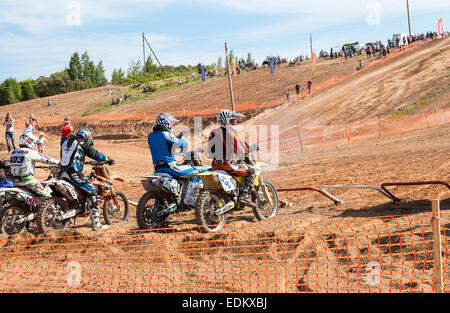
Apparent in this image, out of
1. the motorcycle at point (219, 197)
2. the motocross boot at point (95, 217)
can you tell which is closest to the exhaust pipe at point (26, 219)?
the motocross boot at point (95, 217)

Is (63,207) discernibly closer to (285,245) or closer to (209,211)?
(209,211)

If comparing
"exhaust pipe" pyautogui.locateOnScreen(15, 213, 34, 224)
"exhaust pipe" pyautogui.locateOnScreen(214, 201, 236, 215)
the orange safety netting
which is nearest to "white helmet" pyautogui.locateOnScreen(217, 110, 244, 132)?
"exhaust pipe" pyautogui.locateOnScreen(214, 201, 236, 215)

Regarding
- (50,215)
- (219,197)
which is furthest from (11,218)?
(219,197)

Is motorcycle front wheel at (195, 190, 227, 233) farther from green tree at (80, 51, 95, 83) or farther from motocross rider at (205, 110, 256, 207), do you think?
green tree at (80, 51, 95, 83)

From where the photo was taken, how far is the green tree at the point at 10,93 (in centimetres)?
9162

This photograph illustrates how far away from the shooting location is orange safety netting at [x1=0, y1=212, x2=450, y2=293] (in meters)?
5.68

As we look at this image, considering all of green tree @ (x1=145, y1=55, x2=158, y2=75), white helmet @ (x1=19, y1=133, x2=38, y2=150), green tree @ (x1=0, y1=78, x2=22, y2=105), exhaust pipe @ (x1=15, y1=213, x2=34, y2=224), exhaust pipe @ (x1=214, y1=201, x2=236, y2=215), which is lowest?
exhaust pipe @ (x1=214, y1=201, x2=236, y2=215)

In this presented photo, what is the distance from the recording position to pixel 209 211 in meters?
8.38

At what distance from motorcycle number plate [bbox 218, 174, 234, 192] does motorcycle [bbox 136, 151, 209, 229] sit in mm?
432

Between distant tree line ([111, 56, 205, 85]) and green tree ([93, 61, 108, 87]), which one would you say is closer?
distant tree line ([111, 56, 205, 85])

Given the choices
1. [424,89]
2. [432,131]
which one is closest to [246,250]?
[432,131]

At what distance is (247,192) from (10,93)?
92125mm
